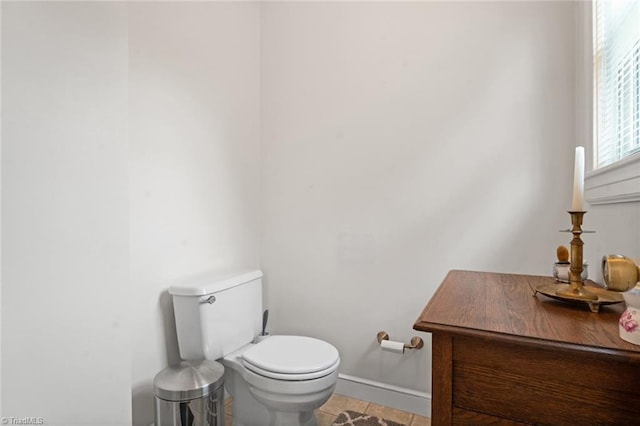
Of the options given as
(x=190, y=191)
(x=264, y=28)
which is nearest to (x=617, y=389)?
(x=190, y=191)

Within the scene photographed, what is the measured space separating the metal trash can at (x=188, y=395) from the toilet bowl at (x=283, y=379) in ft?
0.50

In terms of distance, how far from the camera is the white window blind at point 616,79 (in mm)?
999

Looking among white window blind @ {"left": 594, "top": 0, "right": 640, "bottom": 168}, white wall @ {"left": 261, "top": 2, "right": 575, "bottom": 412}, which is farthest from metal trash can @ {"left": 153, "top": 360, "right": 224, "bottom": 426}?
white window blind @ {"left": 594, "top": 0, "right": 640, "bottom": 168}

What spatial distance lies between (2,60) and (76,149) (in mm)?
256

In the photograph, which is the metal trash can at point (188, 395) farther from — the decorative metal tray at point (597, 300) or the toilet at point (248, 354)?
the decorative metal tray at point (597, 300)

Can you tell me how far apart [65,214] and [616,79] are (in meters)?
1.76

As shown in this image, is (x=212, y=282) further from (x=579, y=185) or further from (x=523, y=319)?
(x=579, y=185)

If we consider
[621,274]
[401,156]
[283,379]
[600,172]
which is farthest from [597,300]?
[401,156]

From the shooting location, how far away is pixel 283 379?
134 cm

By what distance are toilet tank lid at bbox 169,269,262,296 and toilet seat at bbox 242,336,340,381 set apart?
32 centimetres

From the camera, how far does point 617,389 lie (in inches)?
21.9

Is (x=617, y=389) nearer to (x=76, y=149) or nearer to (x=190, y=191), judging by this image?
(x=76, y=149)

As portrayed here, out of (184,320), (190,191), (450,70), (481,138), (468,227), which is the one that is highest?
(450,70)

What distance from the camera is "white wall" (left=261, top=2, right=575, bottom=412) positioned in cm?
156
